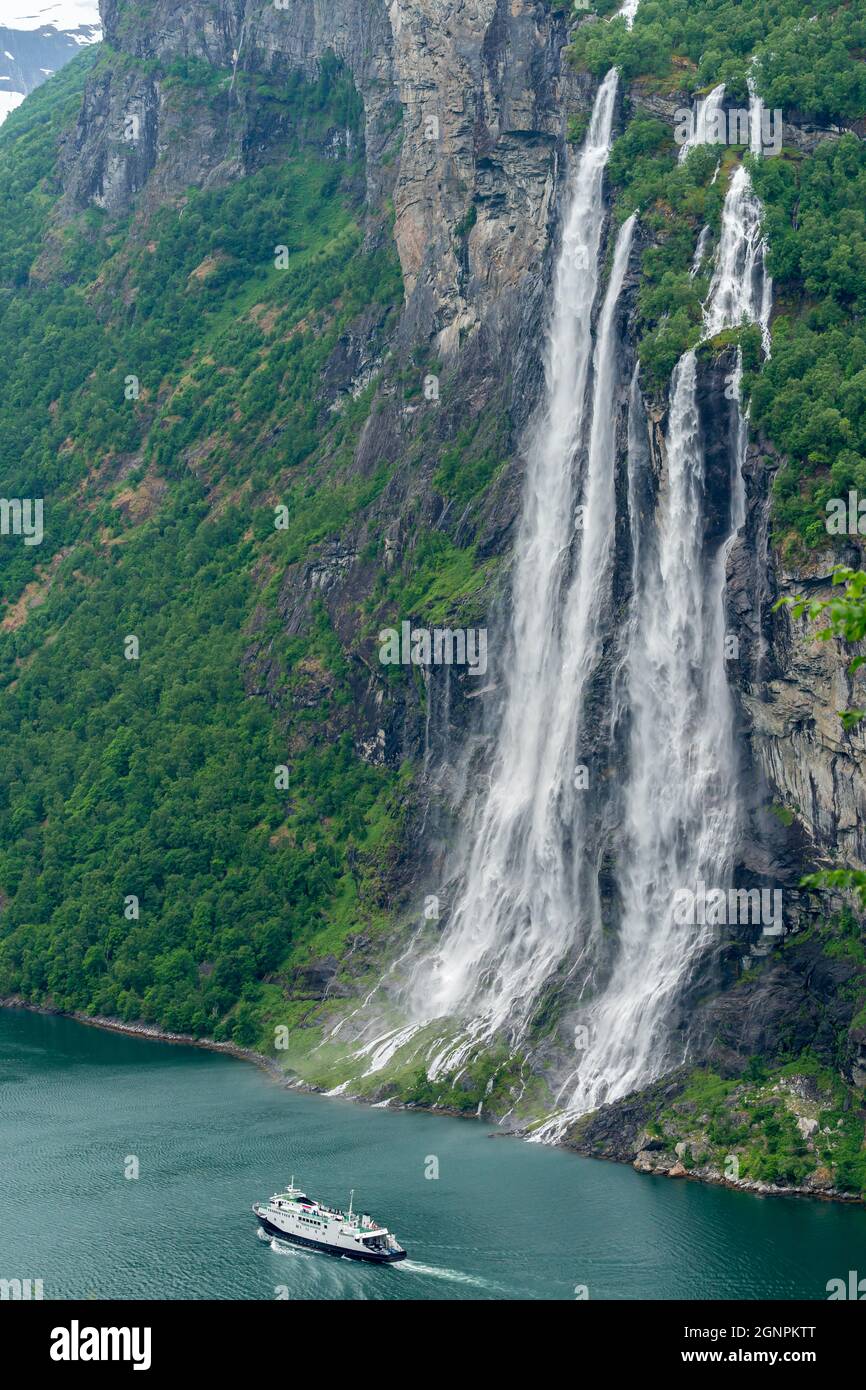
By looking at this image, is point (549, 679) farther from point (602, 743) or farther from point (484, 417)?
point (484, 417)

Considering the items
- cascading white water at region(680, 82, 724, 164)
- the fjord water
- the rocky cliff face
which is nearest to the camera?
the fjord water

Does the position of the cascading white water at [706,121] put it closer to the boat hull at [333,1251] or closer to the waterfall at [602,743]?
the waterfall at [602,743]

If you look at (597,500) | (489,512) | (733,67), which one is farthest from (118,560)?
(733,67)

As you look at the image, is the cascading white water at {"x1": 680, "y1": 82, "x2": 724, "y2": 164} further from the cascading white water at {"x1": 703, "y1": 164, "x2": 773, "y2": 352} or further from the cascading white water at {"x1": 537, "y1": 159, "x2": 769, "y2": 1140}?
the cascading white water at {"x1": 537, "y1": 159, "x2": 769, "y2": 1140}

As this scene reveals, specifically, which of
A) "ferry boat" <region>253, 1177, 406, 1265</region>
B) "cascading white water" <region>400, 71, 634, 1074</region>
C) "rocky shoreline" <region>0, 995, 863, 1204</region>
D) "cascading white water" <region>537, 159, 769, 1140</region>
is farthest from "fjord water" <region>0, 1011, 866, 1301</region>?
"cascading white water" <region>400, 71, 634, 1074</region>

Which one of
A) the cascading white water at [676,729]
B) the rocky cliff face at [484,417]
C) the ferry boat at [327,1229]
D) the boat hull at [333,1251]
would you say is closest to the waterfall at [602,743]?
the cascading white water at [676,729]

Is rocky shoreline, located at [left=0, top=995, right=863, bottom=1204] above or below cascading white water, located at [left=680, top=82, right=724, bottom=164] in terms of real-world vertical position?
below
